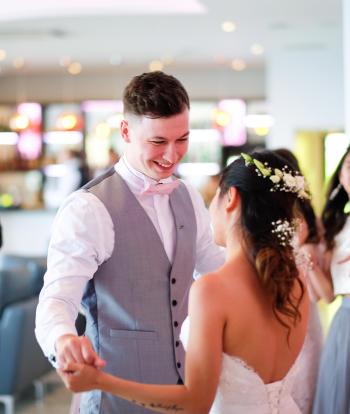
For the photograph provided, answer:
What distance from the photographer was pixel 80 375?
1.97m

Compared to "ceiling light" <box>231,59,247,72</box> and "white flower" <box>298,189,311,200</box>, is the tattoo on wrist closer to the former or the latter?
"white flower" <box>298,189,311,200</box>

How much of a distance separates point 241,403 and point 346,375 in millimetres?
1776

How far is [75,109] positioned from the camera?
Result: 1555 centimetres

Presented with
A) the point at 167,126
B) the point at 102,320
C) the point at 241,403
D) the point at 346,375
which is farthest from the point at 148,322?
the point at 346,375

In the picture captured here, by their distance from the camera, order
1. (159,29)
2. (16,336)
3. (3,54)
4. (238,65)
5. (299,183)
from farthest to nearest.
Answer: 1. (238,65)
2. (3,54)
3. (159,29)
4. (16,336)
5. (299,183)

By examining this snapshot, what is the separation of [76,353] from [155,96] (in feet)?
2.79

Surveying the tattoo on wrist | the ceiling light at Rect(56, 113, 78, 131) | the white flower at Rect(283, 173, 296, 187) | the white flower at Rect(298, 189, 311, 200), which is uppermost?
the white flower at Rect(283, 173, 296, 187)

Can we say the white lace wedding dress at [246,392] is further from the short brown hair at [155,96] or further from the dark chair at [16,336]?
the dark chair at [16,336]

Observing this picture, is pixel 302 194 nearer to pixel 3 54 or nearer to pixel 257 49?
pixel 257 49

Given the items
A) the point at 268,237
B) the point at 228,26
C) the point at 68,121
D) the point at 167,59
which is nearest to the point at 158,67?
the point at 167,59

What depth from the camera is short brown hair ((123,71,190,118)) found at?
249 cm

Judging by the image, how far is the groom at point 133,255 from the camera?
2486 millimetres

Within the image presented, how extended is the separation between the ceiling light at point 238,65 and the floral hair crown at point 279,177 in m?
12.1

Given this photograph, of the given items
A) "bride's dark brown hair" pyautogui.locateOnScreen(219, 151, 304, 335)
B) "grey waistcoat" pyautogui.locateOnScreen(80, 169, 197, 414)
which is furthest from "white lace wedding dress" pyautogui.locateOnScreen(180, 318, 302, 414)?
"grey waistcoat" pyautogui.locateOnScreen(80, 169, 197, 414)
